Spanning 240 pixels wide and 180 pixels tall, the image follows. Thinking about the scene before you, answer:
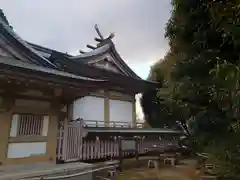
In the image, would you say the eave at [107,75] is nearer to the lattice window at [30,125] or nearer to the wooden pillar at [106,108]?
the wooden pillar at [106,108]

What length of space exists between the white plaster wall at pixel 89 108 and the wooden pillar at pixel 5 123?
728 cm

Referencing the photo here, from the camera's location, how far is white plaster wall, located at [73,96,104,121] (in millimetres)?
13477

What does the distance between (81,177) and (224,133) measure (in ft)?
13.2

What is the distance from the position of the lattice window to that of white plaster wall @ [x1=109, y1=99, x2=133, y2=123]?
27.6ft

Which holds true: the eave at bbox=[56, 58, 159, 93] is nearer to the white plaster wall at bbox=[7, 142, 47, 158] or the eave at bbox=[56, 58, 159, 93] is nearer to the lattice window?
the lattice window

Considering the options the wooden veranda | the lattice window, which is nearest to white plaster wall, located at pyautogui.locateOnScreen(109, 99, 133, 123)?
the wooden veranda

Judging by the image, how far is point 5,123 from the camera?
232 inches

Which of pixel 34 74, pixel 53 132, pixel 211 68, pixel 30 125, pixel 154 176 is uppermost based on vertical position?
pixel 34 74

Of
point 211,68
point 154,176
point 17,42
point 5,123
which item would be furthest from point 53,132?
point 211,68

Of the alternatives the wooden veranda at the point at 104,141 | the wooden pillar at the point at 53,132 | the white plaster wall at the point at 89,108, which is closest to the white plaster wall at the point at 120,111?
the wooden veranda at the point at 104,141

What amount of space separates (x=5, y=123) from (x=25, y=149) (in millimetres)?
836

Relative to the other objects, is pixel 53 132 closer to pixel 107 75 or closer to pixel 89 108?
pixel 89 108

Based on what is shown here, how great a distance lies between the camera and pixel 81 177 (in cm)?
663

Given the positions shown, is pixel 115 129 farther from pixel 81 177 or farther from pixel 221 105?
pixel 221 105
